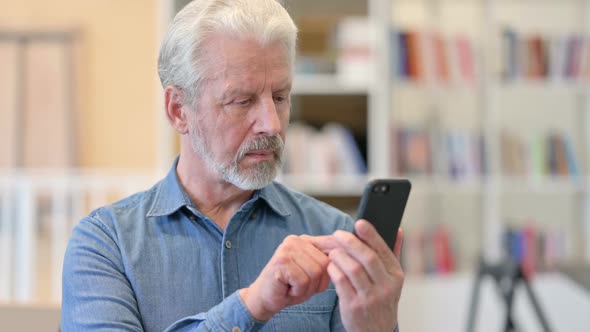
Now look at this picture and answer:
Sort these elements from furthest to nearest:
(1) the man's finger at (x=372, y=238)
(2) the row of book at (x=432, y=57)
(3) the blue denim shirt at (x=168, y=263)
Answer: (2) the row of book at (x=432, y=57) → (3) the blue denim shirt at (x=168, y=263) → (1) the man's finger at (x=372, y=238)

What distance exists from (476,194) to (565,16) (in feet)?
3.47

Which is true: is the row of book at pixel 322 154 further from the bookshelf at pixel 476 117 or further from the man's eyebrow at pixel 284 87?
the man's eyebrow at pixel 284 87

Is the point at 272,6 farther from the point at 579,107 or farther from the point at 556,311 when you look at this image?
the point at 579,107

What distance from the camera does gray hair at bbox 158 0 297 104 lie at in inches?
52.8

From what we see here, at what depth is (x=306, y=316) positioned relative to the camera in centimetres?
139

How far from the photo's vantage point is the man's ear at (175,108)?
→ 4.78 ft

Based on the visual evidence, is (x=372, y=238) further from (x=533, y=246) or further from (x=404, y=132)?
(x=533, y=246)

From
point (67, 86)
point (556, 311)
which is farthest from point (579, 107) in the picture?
point (67, 86)

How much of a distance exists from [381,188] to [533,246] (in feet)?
10.1

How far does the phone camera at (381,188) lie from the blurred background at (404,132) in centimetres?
169

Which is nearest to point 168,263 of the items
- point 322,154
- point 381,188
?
point 381,188

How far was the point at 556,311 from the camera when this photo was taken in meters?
3.97

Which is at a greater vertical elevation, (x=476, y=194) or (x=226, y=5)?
(x=226, y=5)

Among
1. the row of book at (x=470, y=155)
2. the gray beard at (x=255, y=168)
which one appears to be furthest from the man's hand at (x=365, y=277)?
the row of book at (x=470, y=155)
